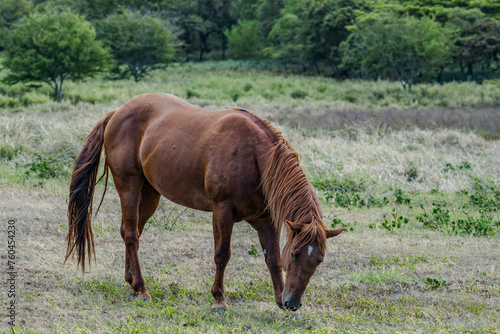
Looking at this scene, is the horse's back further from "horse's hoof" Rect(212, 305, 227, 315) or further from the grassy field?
the grassy field

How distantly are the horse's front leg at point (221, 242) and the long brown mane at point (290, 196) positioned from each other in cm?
38

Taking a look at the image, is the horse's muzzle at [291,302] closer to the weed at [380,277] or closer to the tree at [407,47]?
the weed at [380,277]

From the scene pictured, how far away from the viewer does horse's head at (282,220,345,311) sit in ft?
11.6

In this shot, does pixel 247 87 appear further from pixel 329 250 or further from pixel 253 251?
pixel 253 251

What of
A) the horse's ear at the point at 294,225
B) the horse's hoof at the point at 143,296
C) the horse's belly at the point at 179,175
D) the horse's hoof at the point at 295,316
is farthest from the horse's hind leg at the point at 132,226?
the horse's ear at the point at 294,225

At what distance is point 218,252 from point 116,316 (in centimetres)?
99

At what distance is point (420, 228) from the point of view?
7254 mm

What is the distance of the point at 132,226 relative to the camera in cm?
477

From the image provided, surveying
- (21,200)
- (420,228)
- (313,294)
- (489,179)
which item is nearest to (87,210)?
(313,294)

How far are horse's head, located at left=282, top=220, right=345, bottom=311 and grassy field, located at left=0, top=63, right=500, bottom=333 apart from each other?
0.41m

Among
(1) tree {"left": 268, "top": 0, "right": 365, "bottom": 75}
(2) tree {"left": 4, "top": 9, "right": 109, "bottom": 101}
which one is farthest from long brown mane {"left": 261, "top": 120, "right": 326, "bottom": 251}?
(1) tree {"left": 268, "top": 0, "right": 365, "bottom": 75}

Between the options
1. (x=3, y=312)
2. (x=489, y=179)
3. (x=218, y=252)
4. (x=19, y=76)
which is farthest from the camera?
(x=19, y=76)

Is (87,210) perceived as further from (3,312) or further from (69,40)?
(69,40)

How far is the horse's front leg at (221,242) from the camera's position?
13.5 ft
